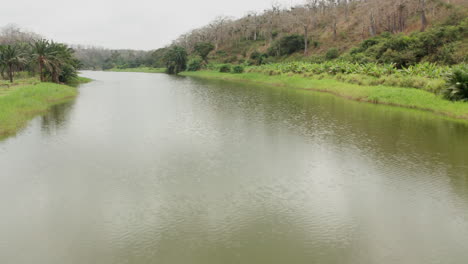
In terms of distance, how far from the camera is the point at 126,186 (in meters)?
11.8

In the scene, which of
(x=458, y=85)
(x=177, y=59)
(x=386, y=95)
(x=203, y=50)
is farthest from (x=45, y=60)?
(x=203, y=50)

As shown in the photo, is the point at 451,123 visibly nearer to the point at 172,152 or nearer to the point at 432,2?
the point at 172,152

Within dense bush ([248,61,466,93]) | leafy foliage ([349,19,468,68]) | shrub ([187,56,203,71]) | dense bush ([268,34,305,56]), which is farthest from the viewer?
shrub ([187,56,203,71])

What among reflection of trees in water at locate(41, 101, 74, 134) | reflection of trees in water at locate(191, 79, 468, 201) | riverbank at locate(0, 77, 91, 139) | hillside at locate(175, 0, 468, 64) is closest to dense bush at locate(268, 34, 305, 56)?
hillside at locate(175, 0, 468, 64)

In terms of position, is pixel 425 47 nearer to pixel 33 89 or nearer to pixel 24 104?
pixel 24 104

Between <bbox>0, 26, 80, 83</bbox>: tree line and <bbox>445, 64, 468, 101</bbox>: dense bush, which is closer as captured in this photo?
<bbox>445, 64, 468, 101</bbox>: dense bush

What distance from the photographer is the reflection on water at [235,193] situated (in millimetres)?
8125

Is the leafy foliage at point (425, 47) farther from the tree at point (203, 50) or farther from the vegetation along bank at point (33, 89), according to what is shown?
the tree at point (203, 50)

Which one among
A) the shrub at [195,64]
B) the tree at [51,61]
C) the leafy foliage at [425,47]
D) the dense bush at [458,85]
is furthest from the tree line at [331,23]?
the tree at [51,61]

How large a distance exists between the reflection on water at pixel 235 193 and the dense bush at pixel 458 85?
4000 mm

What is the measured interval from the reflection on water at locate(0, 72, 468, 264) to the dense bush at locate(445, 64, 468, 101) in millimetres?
4000

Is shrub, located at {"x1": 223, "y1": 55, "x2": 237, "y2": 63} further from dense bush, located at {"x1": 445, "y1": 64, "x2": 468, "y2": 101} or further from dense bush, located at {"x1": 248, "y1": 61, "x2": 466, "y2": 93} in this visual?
dense bush, located at {"x1": 445, "y1": 64, "x2": 468, "y2": 101}

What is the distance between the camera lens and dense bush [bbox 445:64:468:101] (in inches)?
935

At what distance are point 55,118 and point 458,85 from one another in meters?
27.1
